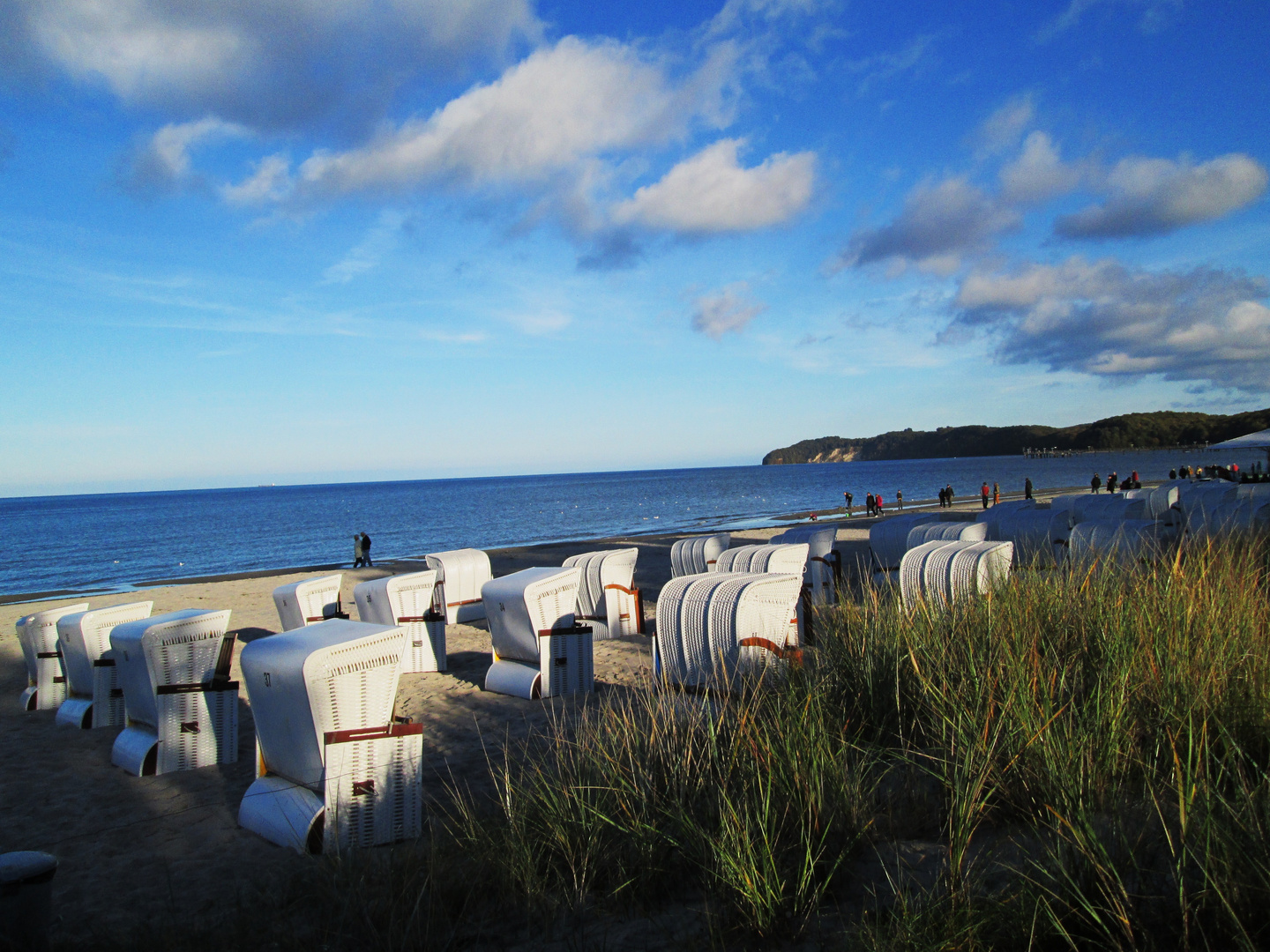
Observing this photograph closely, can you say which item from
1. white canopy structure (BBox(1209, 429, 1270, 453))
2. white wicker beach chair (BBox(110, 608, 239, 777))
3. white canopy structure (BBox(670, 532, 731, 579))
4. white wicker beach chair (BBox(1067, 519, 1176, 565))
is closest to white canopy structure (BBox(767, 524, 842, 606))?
white canopy structure (BBox(670, 532, 731, 579))

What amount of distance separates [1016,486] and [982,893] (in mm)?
85450

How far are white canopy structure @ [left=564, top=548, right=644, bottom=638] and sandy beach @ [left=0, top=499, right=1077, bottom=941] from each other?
0.33m

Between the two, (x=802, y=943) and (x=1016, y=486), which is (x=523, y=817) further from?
(x=1016, y=486)

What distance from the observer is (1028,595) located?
5.48 meters

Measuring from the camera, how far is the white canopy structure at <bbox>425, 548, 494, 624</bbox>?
13398 millimetres

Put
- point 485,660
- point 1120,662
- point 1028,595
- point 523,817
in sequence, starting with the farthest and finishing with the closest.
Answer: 1. point 485,660
2. point 1028,595
3. point 1120,662
4. point 523,817

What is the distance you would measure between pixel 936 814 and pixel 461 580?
11.0 metres

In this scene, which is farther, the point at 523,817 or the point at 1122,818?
the point at 523,817

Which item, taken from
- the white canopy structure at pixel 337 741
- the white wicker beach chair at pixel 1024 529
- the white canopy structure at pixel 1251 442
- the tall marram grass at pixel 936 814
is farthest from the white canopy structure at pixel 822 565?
the white canopy structure at pixel 1251 442

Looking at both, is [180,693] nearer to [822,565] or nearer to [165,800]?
[165,800]

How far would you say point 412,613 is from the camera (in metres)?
10.8

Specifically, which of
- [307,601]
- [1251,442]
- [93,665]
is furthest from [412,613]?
[1251,442]

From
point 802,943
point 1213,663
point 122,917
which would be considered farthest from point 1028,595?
point 122,917

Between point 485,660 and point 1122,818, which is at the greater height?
point 1122,818
